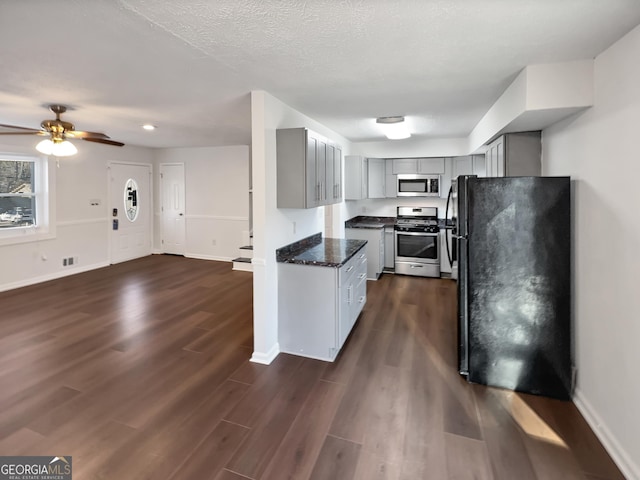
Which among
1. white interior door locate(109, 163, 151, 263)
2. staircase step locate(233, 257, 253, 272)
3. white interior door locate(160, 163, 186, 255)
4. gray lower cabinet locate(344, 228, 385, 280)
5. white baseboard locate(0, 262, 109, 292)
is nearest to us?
white baseboard locate(0, 262, 109, 292)

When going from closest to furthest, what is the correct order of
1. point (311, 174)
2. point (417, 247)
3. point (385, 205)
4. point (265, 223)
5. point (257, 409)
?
point (257, 409) < point (265, 223) < point (311, 174) < point (417, 247) < point (385, 205)

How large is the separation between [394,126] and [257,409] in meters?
3.82

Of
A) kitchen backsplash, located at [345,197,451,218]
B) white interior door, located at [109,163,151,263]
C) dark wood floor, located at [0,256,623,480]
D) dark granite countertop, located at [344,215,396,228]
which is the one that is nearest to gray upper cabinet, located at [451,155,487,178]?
kitchen backsplash, located at [345,197,451,218]

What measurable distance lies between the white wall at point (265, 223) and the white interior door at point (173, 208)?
499 cm

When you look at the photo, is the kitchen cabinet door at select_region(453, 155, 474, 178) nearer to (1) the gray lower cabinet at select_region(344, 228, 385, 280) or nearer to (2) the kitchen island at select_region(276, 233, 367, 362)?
(1) the gray lower cabinet at select_region(344, 228, 385, 280)

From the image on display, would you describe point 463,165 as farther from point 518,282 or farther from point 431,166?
point 518,282

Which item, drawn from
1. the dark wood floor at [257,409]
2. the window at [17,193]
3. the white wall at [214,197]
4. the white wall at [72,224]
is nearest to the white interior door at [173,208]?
the white wall at [214,197]

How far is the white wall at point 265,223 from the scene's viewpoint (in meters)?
3.03

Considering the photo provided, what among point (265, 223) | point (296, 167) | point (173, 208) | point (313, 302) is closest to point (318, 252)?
point (313, 302)

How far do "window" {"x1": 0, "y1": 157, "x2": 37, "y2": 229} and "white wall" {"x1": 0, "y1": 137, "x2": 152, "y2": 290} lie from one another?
29 centimetres

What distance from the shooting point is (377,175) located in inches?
253

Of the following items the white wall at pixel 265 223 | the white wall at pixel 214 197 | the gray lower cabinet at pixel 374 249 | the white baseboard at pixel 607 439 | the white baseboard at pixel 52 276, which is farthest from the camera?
the white wall at pixel 214 197

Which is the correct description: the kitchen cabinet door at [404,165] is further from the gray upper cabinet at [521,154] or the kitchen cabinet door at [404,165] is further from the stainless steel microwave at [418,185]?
the gray upper cabinet at [521,154]

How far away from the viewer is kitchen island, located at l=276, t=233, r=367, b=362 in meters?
3.14
